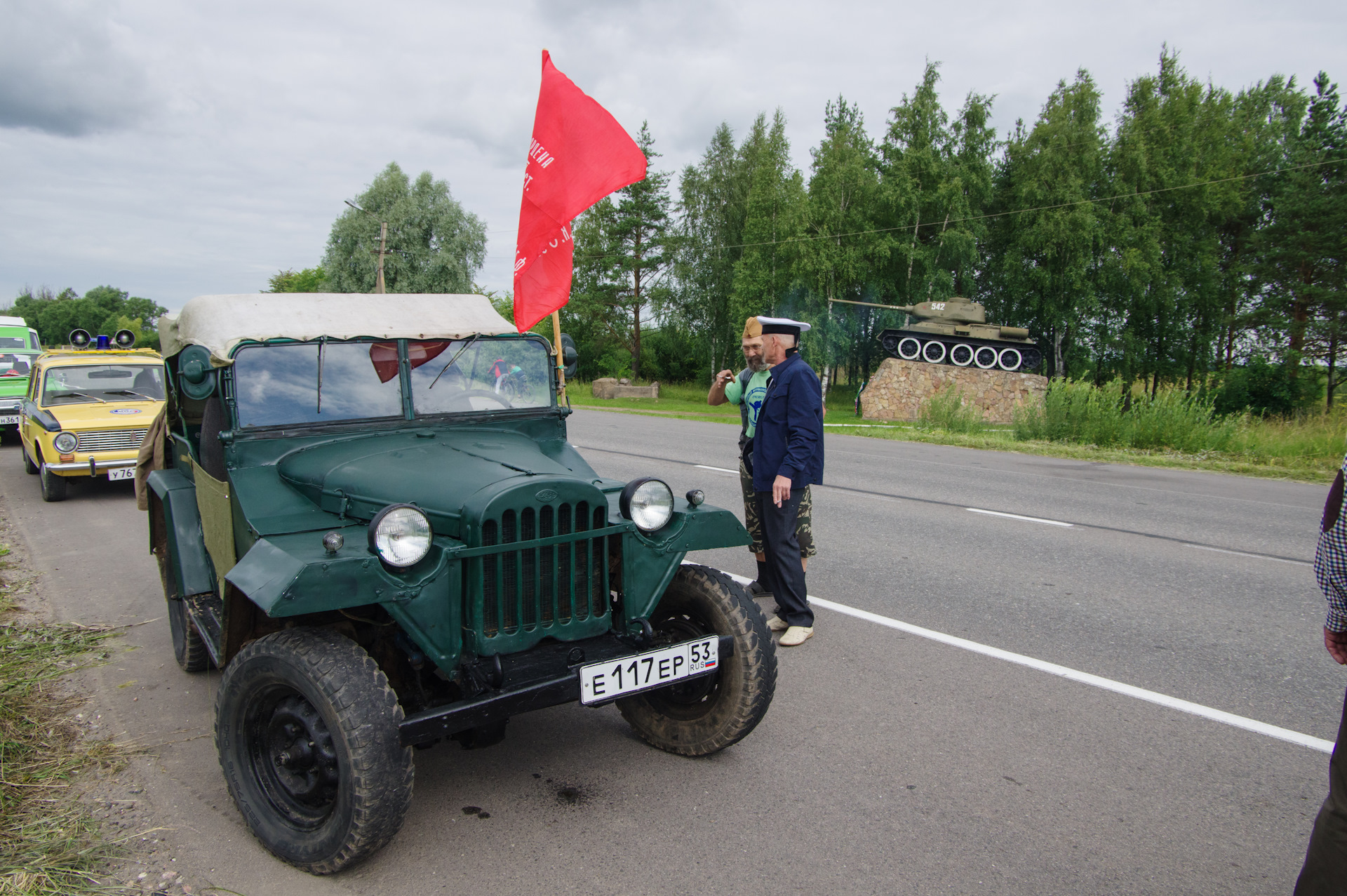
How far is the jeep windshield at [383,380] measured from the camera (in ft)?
12.5

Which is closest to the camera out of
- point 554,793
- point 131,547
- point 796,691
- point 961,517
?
point 554,793

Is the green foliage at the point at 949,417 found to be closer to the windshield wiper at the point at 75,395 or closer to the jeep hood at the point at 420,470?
the windshield wiper at the point at 75,395

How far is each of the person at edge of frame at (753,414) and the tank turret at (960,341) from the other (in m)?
24.1

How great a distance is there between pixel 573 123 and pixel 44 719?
169 inches

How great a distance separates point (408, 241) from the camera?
45250 millimetres

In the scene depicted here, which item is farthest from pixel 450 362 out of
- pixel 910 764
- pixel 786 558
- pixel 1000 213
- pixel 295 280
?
pixel 295 280

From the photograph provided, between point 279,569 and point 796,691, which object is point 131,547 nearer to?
point 279,569

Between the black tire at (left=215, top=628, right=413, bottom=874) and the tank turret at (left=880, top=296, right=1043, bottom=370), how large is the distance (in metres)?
27.4

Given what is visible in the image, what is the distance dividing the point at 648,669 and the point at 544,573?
1.73 ft

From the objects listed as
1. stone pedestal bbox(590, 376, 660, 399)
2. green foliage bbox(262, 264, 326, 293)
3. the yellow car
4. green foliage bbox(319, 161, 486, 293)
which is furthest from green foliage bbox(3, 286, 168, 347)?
the yellow car

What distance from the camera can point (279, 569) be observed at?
8.86ft

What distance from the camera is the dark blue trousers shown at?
4664 millimetres

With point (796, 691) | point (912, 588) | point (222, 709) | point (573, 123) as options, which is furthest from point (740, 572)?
point (222, 709)

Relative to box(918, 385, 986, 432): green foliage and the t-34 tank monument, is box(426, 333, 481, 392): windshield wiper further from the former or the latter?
the t-34 tank monument
